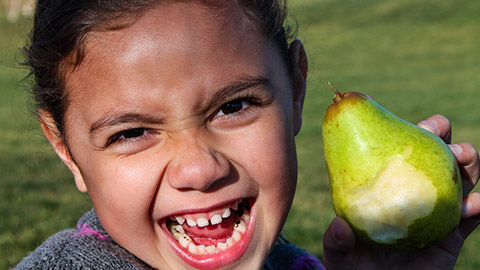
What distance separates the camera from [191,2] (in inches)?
86.5

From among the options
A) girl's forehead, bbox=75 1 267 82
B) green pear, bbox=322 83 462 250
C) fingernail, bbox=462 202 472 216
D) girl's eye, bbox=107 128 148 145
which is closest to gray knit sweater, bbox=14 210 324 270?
girl's eye, bbox=107 128 148 145

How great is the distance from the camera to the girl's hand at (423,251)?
2.17 metres

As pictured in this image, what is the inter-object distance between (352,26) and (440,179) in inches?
1133

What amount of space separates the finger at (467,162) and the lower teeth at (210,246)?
88 centimetres

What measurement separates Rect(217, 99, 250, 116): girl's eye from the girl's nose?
188mm

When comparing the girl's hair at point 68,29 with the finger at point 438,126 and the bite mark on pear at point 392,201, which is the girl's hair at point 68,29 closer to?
the finger at point 438,126

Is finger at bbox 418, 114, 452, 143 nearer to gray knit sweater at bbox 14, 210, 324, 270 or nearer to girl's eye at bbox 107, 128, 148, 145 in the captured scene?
girl's eye at bbox 107, 128, 148, 145

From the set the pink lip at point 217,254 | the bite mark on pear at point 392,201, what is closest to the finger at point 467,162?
the bite mark on pear at point 392,201

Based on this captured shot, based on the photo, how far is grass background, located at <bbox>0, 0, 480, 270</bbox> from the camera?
4.30 meters

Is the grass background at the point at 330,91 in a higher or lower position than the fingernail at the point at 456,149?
lower

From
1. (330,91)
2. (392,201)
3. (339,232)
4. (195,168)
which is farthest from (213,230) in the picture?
(330,91)

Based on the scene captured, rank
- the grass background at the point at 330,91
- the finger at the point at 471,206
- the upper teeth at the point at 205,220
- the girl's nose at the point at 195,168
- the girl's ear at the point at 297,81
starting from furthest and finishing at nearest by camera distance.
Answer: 1. the grass background at the point at 330,91
2. the girl's ear at the point at 297,81
3. the finger at the point at 471,206
4. the upper teeth at the point at 205,220
5. the girl's nose at the point at 195,168

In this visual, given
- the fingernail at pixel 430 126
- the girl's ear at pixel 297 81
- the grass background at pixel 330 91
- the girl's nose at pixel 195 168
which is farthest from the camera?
the grass background at pixel 330 91

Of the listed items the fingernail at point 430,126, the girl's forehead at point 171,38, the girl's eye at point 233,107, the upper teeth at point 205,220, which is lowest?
the upper teeth at point 205,220
